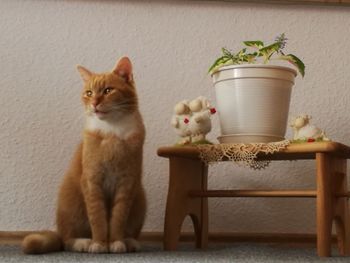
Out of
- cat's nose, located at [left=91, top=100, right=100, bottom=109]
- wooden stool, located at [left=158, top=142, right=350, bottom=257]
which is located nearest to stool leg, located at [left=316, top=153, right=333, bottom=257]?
wooden stool, located at [left=158, top=142, right=350, bottom=257]

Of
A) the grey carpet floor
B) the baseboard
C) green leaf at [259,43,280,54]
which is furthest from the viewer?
the baseboard

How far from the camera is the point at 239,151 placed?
110cm

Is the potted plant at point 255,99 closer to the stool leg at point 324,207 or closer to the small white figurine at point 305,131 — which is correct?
the small white figurine at point 305,131

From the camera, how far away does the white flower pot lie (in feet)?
3.74

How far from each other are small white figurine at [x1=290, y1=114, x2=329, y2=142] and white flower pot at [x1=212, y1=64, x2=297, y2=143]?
32 mm

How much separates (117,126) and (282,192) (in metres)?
0.40

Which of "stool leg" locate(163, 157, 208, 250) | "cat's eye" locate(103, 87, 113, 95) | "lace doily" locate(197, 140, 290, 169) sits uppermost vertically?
"cat's eye" locate(103, 87, 113, 95)

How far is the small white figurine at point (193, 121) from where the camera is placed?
1.20m

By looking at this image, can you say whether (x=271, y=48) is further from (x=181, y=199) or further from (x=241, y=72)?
(x=181, y=199)

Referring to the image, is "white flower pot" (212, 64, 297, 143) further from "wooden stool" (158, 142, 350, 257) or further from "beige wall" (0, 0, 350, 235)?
"beige wall" (0, 0, 350, 235)

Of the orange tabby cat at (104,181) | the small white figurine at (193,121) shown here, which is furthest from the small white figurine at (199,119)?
the orange tabby cat at (104,181)

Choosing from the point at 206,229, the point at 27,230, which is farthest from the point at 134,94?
the point at 27,230

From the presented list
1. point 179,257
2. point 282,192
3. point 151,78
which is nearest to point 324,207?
point 282,192

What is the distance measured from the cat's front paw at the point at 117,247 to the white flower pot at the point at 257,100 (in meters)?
0.36
